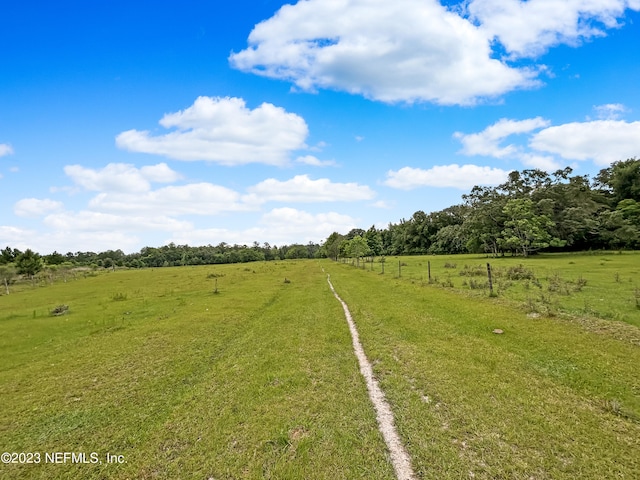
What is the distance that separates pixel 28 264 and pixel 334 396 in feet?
264

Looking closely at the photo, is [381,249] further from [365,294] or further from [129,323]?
[129,323]

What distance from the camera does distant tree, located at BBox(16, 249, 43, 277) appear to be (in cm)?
6184

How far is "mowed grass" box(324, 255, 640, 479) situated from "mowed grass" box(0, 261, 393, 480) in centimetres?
106

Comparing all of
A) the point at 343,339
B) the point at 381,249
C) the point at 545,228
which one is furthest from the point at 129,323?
the point at 381,249

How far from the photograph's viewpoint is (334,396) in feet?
25.0

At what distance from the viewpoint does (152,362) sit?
11055mm

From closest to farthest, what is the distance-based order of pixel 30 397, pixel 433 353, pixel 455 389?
1. pixel 455 389
2. pixel 30 397
3. pixel 433 353

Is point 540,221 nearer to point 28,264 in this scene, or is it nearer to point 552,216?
point 552,216

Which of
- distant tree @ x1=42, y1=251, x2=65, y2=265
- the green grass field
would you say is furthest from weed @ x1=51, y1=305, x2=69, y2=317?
distant tree @ x1=42, y1=251, x2=65, y2=265

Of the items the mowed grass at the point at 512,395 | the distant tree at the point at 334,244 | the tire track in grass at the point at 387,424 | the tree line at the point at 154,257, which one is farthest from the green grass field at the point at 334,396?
the distant tree at the point at 334,244

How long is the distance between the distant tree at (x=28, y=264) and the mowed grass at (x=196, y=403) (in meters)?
62.7

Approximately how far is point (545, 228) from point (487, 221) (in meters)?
12.9

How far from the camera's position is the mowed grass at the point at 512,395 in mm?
5109

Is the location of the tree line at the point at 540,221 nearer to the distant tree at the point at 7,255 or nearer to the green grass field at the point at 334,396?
the distant tree at the point at 7,255
